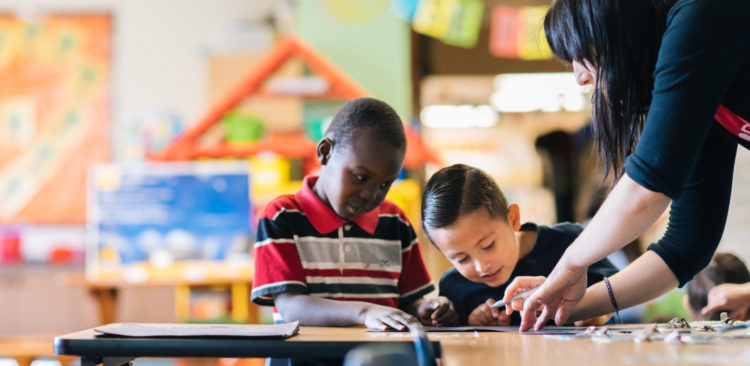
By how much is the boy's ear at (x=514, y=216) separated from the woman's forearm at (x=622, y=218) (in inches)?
17.8

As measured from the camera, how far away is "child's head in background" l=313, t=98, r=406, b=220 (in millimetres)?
1337

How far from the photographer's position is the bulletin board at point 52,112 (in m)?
4.84

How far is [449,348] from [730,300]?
91cm

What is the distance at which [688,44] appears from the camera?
2.73 ft

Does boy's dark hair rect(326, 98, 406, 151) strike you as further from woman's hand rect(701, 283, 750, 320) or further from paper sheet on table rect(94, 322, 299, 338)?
woman's hand rect(701, 283, 750, 320)

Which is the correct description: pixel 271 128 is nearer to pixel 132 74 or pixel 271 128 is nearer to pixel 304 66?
pixel 304 66

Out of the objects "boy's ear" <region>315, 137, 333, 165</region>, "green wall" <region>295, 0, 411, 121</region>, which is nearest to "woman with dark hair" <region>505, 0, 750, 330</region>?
"boy's ear" <region>315, 137, 333, 165</region>

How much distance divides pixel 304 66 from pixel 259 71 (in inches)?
10.6

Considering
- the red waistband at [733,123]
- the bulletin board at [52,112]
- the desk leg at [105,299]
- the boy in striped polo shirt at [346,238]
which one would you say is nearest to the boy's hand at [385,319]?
the boy in striped polo shirt at [346,238]

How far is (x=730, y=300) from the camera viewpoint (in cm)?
148

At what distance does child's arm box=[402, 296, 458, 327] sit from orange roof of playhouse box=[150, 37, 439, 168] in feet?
6.51

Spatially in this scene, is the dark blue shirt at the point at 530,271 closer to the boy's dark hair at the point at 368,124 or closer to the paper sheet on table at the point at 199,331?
the boy's dark hair at the point at 368,124

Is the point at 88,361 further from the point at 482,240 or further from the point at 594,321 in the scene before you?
the point at 594,321

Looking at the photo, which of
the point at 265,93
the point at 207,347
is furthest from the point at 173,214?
the point at 207,347
